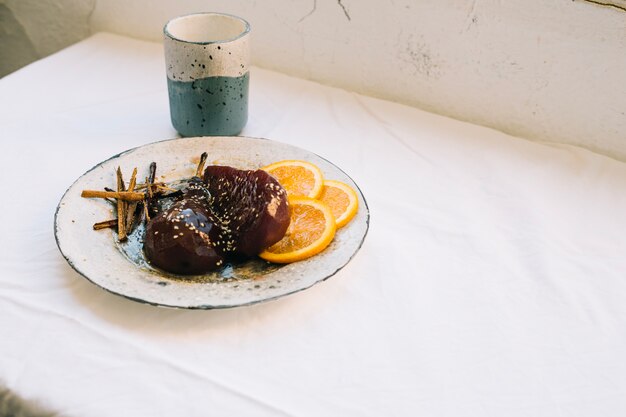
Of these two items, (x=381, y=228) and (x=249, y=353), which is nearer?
(x=249, y=353)

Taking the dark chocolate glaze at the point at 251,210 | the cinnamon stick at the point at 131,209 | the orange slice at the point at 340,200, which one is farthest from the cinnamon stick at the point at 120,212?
the orange slice at the point at 340,200

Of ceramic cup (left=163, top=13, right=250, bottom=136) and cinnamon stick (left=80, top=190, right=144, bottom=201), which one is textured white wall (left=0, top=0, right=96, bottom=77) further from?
cinnamon stick (left=80, top=190, right=144, bottom=201)

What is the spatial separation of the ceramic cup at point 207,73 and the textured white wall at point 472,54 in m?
0.23

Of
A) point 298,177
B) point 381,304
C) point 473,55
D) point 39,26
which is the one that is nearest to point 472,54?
point 473,55

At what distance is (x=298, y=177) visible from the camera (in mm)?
764

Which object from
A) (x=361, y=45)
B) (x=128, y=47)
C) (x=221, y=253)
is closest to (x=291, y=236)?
(x=221, y=253)

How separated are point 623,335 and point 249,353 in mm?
410

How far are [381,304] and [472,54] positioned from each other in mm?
538

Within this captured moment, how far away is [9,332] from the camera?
22.7 inches

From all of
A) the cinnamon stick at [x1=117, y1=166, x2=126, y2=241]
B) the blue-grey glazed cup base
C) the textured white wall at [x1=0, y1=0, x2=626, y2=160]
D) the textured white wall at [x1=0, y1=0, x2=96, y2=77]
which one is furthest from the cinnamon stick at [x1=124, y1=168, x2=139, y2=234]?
the textured white wall at [x1=0, y1=0, x2=96, y2=77]

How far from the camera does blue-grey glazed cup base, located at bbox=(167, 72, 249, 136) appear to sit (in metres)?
0.87

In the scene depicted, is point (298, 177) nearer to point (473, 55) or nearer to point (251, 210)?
point (251, 210)

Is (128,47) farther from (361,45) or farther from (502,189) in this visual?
(502,189)

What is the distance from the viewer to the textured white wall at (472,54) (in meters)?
0.91
